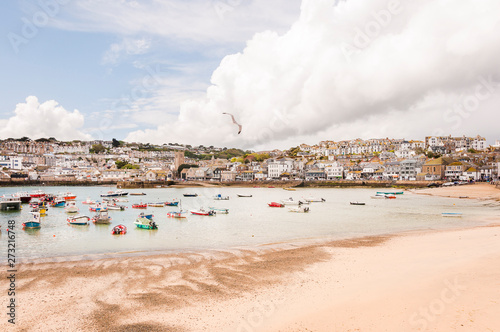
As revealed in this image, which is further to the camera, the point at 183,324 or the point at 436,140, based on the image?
the point at 436,140

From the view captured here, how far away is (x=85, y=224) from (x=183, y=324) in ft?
76.4

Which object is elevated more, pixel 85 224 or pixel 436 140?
pixel 436 140

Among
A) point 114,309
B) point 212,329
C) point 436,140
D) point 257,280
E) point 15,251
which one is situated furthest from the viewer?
point 436,140

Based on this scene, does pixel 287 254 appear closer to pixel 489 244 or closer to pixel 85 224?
pixel 489 244

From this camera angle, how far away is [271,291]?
415 inches

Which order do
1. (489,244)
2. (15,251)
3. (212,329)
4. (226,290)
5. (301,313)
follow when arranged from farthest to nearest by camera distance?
(15,251)
(489,244)
(226,290)
(301,313)
(212,329)

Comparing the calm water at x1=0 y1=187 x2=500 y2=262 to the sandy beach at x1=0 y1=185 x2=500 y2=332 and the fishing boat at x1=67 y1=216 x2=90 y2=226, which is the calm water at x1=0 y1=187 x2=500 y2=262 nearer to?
the fishing boat at x1=67 y1=216 x2=90 y2=226

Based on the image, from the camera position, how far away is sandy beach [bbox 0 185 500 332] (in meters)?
8.12

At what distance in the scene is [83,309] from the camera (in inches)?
369

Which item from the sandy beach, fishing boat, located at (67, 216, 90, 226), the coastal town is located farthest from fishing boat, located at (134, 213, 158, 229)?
the coastal town

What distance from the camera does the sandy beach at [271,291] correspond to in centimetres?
812

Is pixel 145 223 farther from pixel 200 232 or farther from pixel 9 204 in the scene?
pixel 9 204

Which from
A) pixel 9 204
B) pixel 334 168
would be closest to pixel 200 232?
pixel 9 204

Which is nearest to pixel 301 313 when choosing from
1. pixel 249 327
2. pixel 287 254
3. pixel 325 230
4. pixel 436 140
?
pixel 249 327
